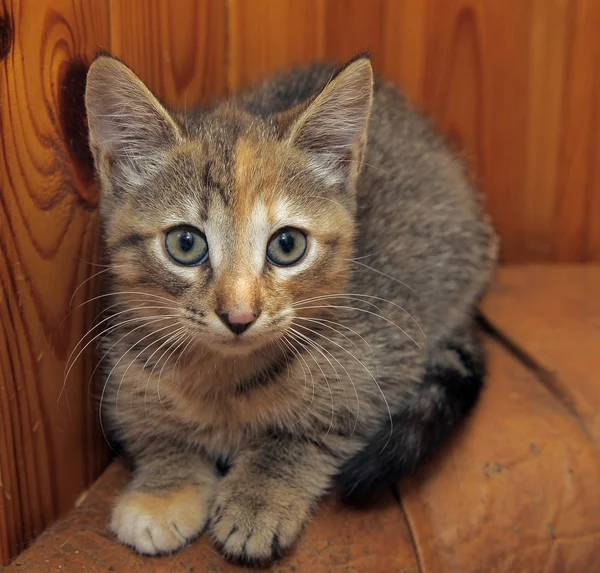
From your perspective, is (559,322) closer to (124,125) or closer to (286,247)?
(286,247)

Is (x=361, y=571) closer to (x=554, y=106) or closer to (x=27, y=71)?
(x=27, y=71)

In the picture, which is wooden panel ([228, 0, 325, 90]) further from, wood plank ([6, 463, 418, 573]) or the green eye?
wood plank ([6, 463, 418, 573])

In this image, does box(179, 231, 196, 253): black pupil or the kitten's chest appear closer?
box(179, 231, 196, 253): black pupil

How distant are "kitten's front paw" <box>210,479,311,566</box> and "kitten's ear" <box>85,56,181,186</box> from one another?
0.50 m

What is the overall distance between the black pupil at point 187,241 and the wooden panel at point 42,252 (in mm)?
205

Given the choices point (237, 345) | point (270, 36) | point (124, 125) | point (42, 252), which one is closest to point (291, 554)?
point (237, 345)

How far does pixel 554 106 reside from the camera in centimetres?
173

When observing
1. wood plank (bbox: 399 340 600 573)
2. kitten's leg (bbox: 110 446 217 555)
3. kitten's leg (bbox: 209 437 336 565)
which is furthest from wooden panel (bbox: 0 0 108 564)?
wood plank (bbox: 399 340 600 573)

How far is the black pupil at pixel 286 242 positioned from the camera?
3.45 ft

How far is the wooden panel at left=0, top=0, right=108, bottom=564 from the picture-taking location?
0.97 meters

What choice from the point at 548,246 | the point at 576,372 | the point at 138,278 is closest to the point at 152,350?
the point at 138,278

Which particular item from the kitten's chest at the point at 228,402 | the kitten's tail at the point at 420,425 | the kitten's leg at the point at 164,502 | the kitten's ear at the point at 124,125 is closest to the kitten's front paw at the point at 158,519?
the kitten's leg at the point at 164,502

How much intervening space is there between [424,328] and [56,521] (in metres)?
0.70

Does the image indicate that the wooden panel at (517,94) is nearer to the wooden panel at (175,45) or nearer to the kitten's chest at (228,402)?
the wooden panel at (175,45)
